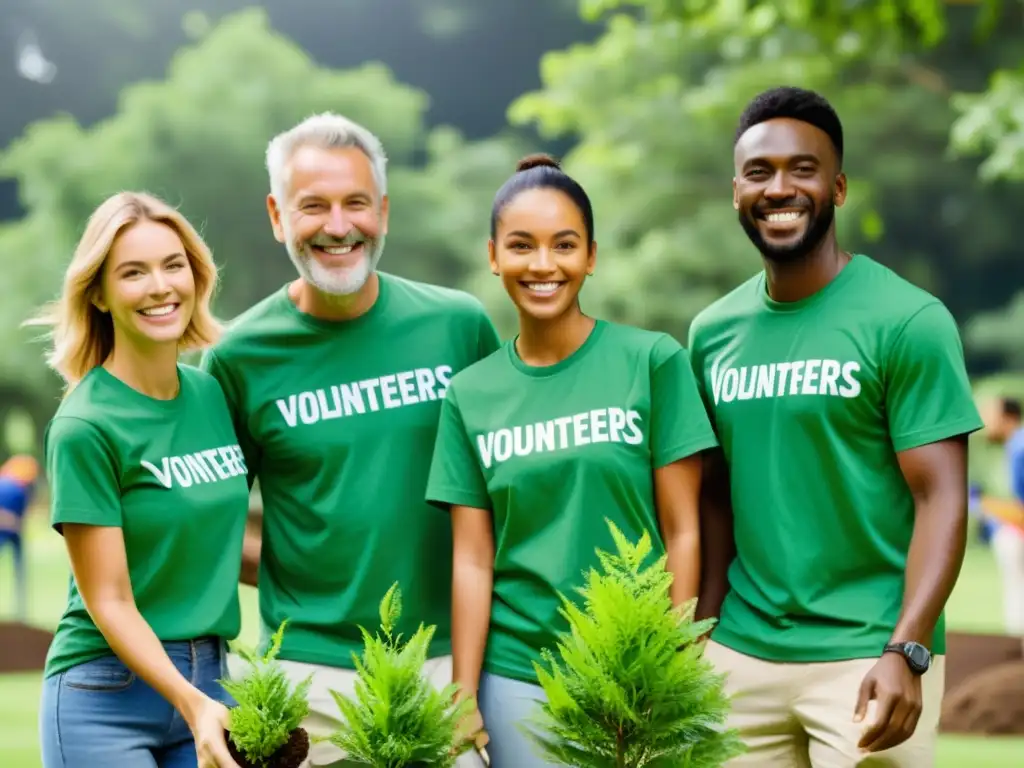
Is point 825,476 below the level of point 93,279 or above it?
below

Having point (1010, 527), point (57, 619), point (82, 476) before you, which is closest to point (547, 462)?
point (82, 476)

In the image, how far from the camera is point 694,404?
12.8ft

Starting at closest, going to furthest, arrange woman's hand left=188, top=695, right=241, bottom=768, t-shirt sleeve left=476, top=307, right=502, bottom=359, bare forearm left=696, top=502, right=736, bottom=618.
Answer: woman's hand left=188, top=695, right=241, bottom=768
bare forearm left=696, top=502, right=736, bottom=618
t-shirt sleeve left=476, top=307, right=502, bottom=359

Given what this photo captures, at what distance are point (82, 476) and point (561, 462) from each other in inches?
44.9

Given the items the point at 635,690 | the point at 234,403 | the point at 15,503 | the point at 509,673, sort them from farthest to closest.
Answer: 1. the point at 15,503
2. the point at 234,403
3. the point at 509,673
4. the point at 635,690

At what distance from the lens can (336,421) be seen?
4344 millimetres

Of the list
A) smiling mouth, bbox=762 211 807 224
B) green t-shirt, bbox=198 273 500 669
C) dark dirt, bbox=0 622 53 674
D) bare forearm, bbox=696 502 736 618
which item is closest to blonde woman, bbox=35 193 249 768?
green t-shirt, bbox=198 273 500 669

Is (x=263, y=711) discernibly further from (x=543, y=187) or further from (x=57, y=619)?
(x=57, y=619)

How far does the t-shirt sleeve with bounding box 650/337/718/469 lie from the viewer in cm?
386

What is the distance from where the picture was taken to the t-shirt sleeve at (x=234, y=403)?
14.6 ft

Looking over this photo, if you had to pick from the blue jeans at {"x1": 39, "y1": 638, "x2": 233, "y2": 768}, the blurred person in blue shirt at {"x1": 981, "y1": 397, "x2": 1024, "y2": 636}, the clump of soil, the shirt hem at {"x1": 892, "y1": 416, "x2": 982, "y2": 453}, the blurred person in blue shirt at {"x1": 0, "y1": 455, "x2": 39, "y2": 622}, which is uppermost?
the blurred person in blue shirt at {"x1": 0, "y1": 455, "x2": 39, "y2": 622}

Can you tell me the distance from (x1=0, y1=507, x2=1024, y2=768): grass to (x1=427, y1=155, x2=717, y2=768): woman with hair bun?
18.6ft

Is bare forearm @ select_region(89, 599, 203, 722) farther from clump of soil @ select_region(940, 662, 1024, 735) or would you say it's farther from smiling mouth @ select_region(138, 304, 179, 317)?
clump of soil @ select_region(940, 662, 1024, 735)

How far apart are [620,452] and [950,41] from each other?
80.2 ft
